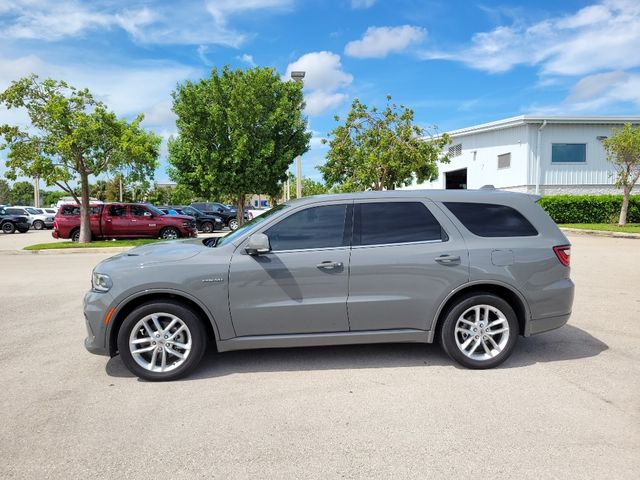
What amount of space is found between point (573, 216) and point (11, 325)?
2711 cm

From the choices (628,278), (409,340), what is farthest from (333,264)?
(628,278)

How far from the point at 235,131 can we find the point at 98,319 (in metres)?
16.9

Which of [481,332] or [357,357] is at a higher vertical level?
[481,332]

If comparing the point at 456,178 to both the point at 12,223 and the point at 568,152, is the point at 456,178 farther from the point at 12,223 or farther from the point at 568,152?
the point at 12,223

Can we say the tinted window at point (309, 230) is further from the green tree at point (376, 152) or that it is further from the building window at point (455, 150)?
the building window at point (455, 150)

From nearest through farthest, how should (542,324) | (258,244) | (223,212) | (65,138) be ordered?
(258,244)
(542,324)
(65,138)
(223,212)

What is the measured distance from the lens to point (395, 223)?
4703mm

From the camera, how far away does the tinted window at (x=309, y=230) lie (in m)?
4.53

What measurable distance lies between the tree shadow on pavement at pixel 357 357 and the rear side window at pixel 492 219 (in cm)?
130

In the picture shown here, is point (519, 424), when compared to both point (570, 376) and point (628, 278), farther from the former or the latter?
point (628, 278)

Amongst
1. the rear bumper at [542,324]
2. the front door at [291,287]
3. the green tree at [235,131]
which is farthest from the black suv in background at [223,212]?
the rear bumper at [542,324]

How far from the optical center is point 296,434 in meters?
3.38

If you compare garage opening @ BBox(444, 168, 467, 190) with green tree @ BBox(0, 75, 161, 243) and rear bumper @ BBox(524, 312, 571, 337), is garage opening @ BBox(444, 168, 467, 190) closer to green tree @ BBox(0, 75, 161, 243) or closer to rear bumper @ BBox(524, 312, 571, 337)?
green tree @ BBox(0, 75, 161, 243)

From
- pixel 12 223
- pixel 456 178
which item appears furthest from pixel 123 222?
pixel 456 178
